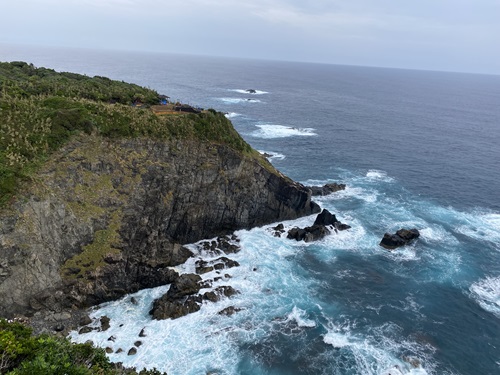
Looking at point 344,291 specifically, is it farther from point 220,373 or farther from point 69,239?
point 69,239

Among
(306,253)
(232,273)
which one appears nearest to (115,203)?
(232,273)

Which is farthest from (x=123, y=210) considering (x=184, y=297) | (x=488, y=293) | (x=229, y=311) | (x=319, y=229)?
(x=488, y=293)

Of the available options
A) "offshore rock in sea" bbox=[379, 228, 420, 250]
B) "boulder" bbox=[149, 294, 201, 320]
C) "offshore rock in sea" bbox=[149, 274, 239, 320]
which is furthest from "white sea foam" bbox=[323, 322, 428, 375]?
"offshore rock in sea" bbox=[379, 228, 420, 250]

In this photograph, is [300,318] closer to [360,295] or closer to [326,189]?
[360,295]

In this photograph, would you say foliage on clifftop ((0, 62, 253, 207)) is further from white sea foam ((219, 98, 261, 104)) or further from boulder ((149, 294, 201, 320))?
white sea foam ((219, 98, 261, 104))

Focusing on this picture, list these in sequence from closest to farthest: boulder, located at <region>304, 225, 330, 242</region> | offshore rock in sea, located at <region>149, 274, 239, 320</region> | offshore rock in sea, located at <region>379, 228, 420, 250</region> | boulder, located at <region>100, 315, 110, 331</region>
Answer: boulder, located at <region>100, 315, 110, 331</region> < offshore rock in sea, located at <region>149, 274, 239, 320</region> < offshore rock in sea, located at <region>379, 228, 420, 250</region> < boulder, located at <region>304, 225, 330, 242</region>

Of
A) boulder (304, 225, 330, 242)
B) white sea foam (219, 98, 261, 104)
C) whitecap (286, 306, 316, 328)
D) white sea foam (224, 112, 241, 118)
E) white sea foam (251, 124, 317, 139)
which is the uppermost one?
white sea foam (219, 98, 261, 104)

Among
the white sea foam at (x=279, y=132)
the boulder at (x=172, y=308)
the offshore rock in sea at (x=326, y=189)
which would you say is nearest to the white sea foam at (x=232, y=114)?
the white sea foam at (x=279, y=132)
